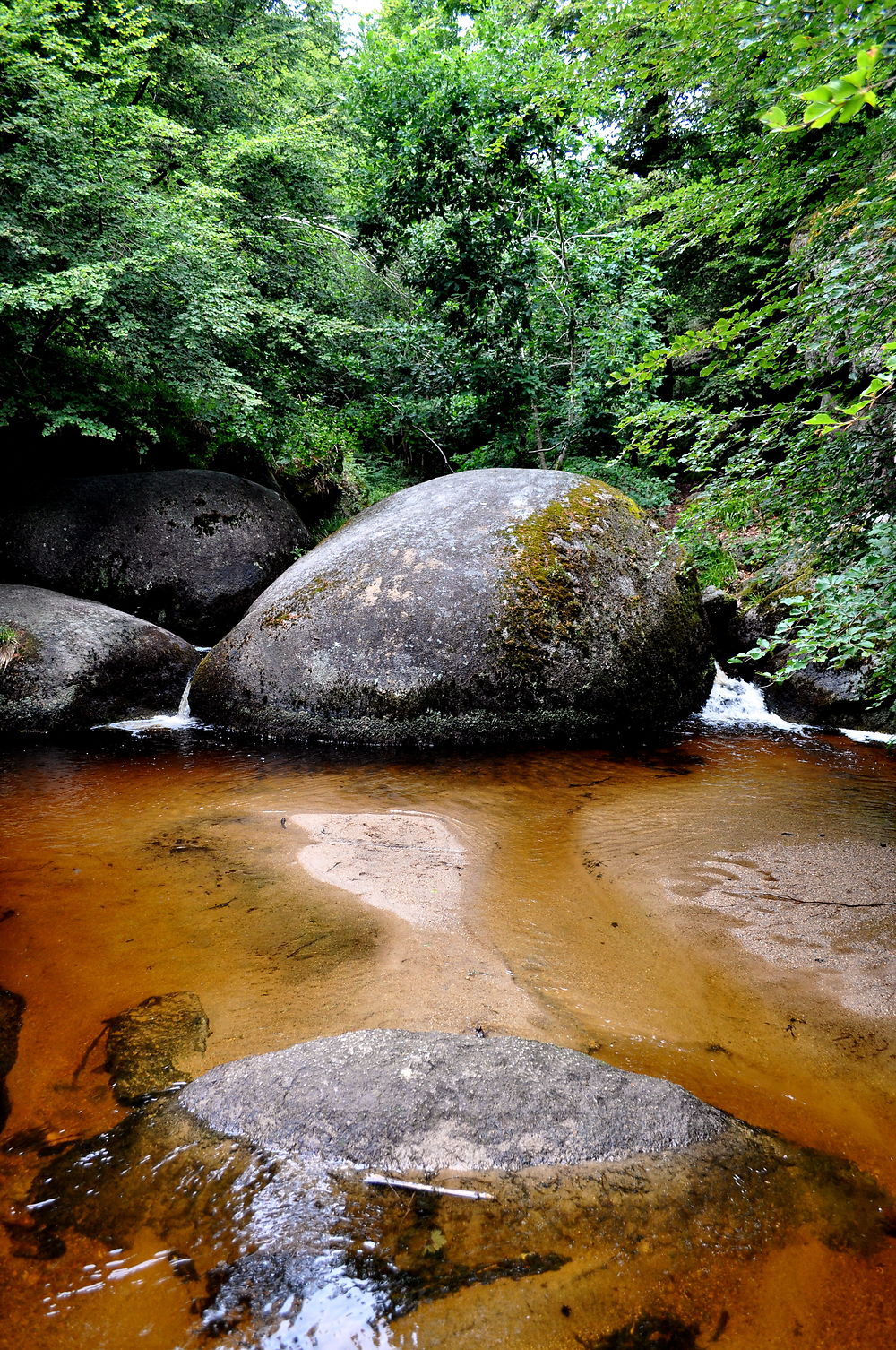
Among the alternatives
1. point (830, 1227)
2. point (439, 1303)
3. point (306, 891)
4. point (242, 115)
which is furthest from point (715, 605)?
point (242, 115)

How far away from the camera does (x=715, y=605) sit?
8.03 meters

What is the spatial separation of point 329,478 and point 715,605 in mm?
6947

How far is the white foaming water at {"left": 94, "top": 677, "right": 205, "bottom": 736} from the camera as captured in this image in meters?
6.29

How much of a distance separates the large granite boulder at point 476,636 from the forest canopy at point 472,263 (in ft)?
3.49

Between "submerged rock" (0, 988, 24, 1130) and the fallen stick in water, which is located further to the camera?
"submerged rock" (0, 988, 24, 1130)

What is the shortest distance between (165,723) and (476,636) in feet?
10.8

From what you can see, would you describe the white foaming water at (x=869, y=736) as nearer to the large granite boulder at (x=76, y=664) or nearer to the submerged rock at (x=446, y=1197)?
the submerged rock at (x=446, y=1197)

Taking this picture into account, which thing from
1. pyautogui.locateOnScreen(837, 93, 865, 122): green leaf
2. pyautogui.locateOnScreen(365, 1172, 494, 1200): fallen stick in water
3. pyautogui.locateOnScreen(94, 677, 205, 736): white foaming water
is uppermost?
pyautogui.locateOnScreen(837, 93, 865, 122): green leaf

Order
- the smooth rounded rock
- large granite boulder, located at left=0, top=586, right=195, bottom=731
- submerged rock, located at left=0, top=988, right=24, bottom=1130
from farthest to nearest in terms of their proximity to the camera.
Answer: large granite boulder, located at left=0, top=586, right=195, bottom=731, submerged rock, located at left=0, top=988, right=24, bottom=1130, the smooth rounded rock

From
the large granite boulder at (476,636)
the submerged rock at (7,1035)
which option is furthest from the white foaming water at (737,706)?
the submerged rock at (7,1035)

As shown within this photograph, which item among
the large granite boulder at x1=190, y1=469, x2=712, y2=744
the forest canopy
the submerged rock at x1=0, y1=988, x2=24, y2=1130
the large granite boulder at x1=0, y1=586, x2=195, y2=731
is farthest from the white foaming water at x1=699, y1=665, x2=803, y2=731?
the submerged rock at x1=0, y1=988, x2=24, y2=1130

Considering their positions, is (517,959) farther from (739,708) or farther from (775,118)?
(739,708)

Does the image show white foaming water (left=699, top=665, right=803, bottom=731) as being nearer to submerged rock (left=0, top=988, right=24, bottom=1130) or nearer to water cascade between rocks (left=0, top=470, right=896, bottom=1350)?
water cascade between rocks (left=0, top=470, right=896, bottom=1350)

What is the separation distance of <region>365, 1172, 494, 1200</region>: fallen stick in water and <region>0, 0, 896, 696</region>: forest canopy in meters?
2.26
